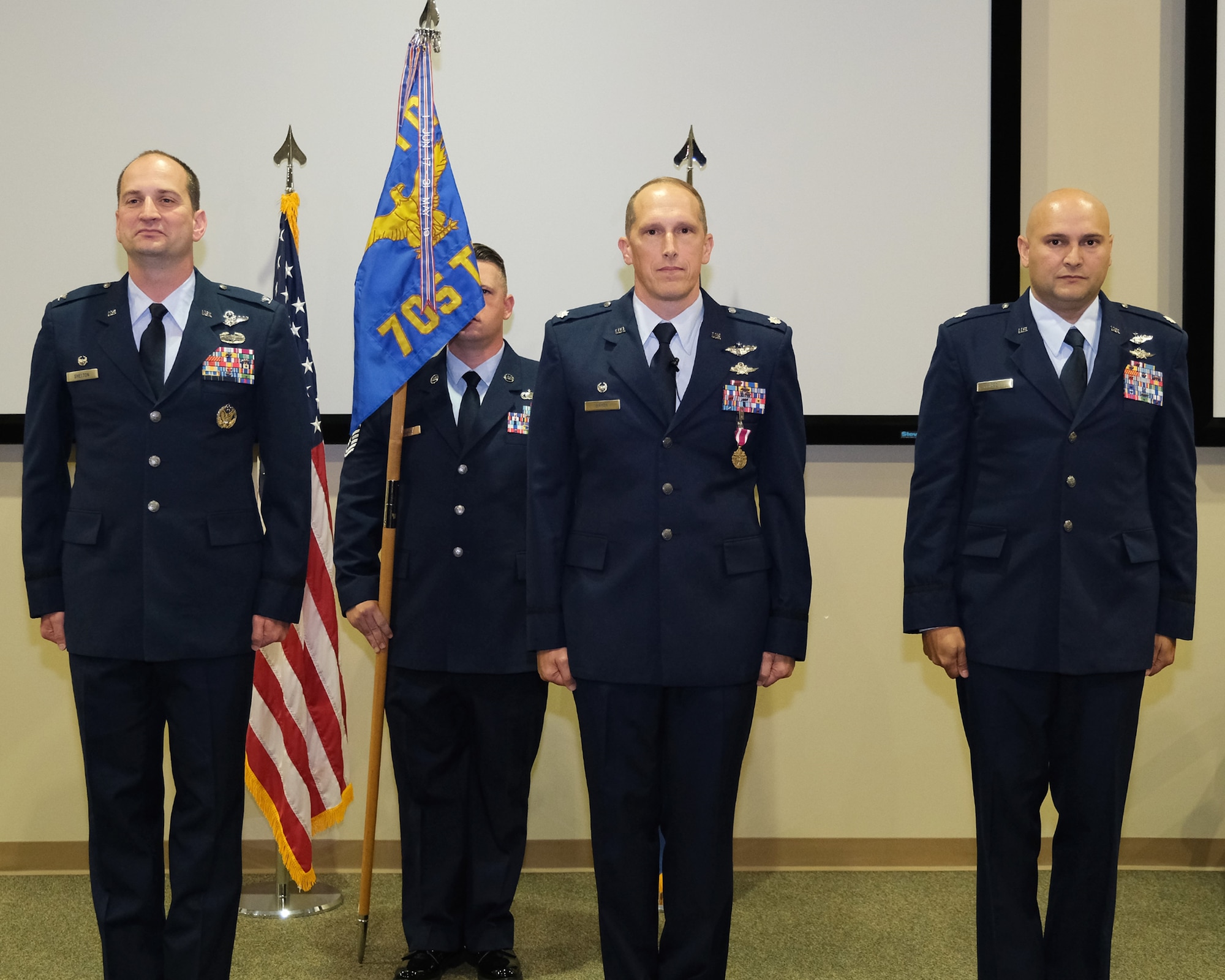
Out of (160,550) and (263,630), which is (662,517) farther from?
(160,550)

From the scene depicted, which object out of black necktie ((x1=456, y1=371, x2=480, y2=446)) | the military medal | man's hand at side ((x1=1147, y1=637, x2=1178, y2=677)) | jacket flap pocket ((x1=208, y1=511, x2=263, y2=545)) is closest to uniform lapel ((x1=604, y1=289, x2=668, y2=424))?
the military medal

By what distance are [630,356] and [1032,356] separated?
882 millimetres

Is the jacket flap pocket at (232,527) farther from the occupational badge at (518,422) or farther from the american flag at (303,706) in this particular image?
the american flag at (303,706)

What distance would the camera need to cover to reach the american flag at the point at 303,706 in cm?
346

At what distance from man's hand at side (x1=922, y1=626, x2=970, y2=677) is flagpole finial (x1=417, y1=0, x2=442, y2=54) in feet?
6.55

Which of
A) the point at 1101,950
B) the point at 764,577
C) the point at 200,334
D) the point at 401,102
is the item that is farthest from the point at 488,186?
the point at 1101,950

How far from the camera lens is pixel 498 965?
9.87 ft

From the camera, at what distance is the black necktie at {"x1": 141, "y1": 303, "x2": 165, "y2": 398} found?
8.27ft

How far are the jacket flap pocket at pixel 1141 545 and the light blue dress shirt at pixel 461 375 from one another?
61.7 inches

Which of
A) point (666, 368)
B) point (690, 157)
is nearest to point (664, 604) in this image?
point (666, 368)

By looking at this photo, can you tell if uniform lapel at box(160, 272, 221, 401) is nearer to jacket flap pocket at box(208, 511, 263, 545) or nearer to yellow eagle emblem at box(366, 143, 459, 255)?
jacket flap pocket at box(208, 511, 263, 545)

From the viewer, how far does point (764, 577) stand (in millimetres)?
2469

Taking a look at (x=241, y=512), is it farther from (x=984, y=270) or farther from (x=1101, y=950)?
(x=984, y=270)

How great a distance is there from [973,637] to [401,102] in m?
2.04
